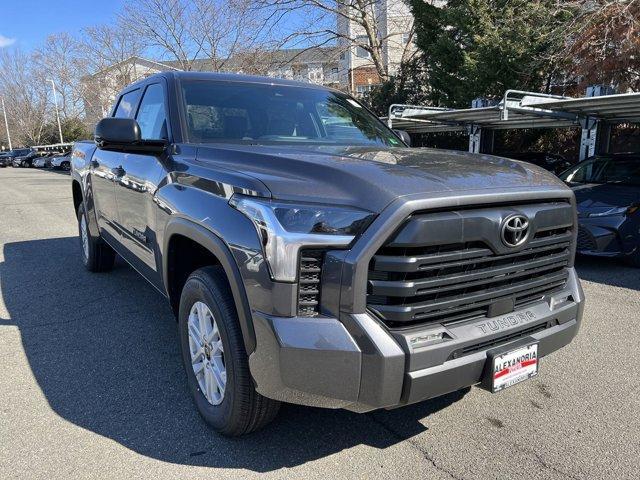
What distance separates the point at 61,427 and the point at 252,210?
1748 mm

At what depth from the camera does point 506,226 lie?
2.21 metres

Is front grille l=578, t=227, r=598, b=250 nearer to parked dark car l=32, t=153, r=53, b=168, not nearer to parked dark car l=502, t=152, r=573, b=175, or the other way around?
parked dark car l=502, t=152, r=573, b=175

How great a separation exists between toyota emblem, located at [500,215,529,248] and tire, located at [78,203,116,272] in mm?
4421

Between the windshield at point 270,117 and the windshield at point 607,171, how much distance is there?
4771 millimetres

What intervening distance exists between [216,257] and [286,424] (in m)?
1.03

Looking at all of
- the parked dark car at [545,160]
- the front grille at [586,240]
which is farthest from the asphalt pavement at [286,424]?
the parked dark car at [545,160]

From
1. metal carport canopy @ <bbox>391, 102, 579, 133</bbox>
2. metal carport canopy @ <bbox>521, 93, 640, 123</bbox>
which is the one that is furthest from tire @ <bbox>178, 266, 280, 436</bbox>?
metal carport canopy @ <bbox>391, 102, 579, 133</bbox>

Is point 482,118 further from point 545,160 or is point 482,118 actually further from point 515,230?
point 515,230

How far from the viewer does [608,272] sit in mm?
6207

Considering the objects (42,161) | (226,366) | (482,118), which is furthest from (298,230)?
(42,161)

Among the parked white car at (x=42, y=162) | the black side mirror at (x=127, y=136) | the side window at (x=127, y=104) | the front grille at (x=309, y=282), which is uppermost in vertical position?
the side window at (x=127, y=104)

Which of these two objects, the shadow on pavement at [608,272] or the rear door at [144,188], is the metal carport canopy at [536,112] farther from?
the rear door at [144,188]

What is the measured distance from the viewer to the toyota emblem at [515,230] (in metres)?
2.21

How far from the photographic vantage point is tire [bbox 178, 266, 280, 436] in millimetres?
2303
